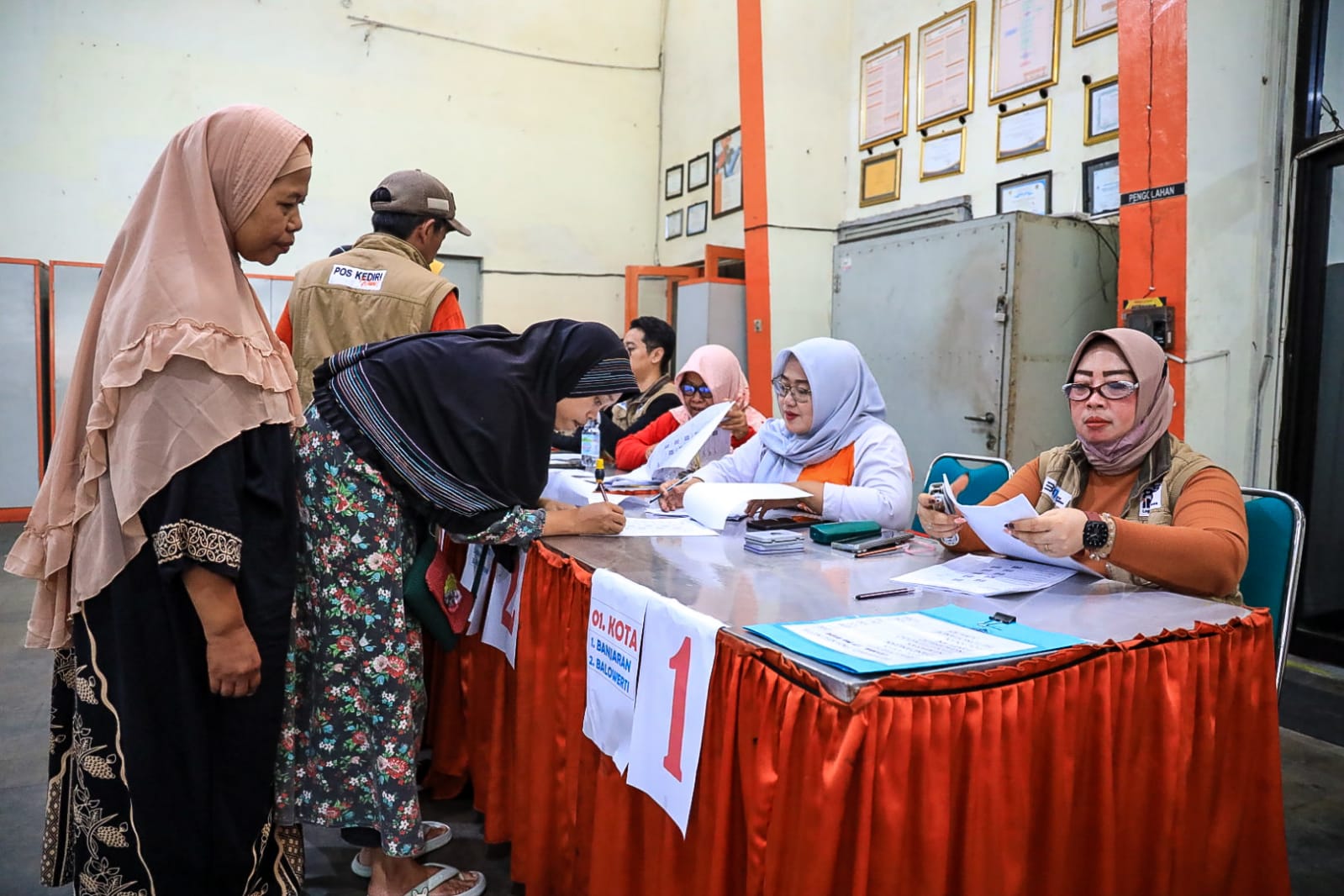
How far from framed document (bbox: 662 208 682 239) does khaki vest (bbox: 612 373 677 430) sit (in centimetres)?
363

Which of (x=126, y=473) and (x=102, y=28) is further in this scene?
(x=102, y=28)

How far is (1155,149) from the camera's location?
305cm

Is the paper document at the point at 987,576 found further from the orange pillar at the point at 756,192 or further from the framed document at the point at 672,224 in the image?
the framed document at the point at 672,224

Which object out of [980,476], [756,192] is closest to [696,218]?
[756,192]

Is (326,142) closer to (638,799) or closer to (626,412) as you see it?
(626,412)

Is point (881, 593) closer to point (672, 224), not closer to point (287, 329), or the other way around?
point (287, 329)

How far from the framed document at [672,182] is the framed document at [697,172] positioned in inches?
5.4

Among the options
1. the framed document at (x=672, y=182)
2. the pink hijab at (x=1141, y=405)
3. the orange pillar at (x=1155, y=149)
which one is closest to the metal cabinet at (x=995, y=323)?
the orange pillar at (x=1155, y=149)

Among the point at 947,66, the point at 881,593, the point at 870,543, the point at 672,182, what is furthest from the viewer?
the point at 672,182

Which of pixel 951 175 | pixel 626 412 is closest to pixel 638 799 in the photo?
pixel 626 412

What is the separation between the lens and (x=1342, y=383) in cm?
313

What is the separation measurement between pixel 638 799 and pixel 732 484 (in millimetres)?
886

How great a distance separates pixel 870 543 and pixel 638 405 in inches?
81.0

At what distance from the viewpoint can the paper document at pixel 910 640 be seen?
3.16 feet
